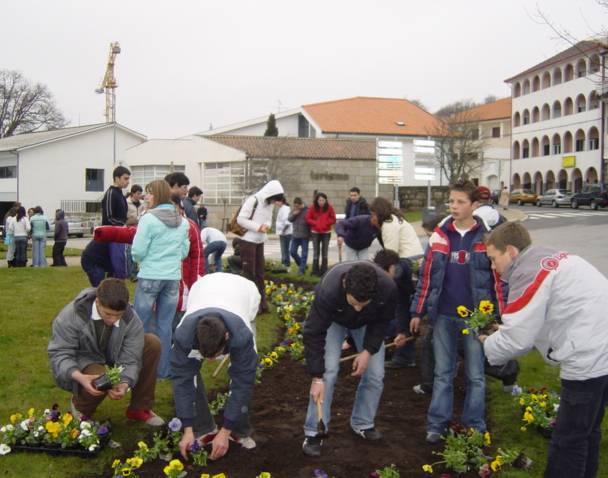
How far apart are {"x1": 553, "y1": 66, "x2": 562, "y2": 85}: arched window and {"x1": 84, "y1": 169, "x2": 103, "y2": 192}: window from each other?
41.1 metres

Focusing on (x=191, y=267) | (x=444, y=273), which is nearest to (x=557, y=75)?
(x=191, y=267)

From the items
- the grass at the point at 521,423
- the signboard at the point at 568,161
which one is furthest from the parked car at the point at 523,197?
the grass at the point at 521,423

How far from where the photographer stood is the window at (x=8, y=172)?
45.7m

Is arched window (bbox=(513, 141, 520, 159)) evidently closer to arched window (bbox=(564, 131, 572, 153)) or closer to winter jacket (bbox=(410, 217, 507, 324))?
arched window (bbox=(564, 131, 572, 153))

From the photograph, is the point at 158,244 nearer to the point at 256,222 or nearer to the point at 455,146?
the point at 256,222

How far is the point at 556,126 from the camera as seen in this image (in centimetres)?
5916

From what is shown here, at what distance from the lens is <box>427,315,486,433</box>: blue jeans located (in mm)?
5086

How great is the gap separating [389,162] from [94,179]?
93.5ft

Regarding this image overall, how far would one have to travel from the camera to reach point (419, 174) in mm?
23266

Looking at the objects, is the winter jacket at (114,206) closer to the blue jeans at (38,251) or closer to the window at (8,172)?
the blue jeans at (38,251)

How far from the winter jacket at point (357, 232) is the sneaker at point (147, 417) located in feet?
15.7

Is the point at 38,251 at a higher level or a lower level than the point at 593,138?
lower

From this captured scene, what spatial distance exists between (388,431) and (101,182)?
44.4m

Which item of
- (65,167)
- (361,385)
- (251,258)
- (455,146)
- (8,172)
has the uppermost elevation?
(455,146)
